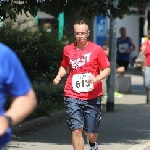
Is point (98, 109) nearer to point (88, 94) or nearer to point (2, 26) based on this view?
point (88, 94)

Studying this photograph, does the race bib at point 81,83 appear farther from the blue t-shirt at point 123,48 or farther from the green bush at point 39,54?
the blue t-shirt at point 123,48

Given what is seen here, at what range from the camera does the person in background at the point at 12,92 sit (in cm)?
383

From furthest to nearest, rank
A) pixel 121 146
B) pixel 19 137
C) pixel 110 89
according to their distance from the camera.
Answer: pixel 110 89, pixel 19 137, pixel 121 146

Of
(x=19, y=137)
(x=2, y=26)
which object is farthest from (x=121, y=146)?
(x=2, y=26)

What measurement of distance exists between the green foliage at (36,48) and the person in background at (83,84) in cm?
736

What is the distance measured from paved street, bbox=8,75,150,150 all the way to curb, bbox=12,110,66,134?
11 centimetres

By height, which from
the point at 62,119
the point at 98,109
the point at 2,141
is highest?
the point at 2,141

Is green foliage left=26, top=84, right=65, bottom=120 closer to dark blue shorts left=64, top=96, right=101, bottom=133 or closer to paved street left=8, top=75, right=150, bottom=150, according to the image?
paved street left=8, top=75, right=150, bottom=150

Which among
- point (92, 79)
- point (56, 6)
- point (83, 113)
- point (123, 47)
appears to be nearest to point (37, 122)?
point (56, 6)

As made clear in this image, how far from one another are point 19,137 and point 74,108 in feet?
10.5

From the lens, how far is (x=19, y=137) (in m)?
11.6

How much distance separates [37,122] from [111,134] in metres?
1.47

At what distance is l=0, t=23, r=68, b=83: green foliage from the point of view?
1627 cm

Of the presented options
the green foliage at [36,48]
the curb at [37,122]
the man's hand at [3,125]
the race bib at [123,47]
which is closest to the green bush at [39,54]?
the green foliage at [36,48]
